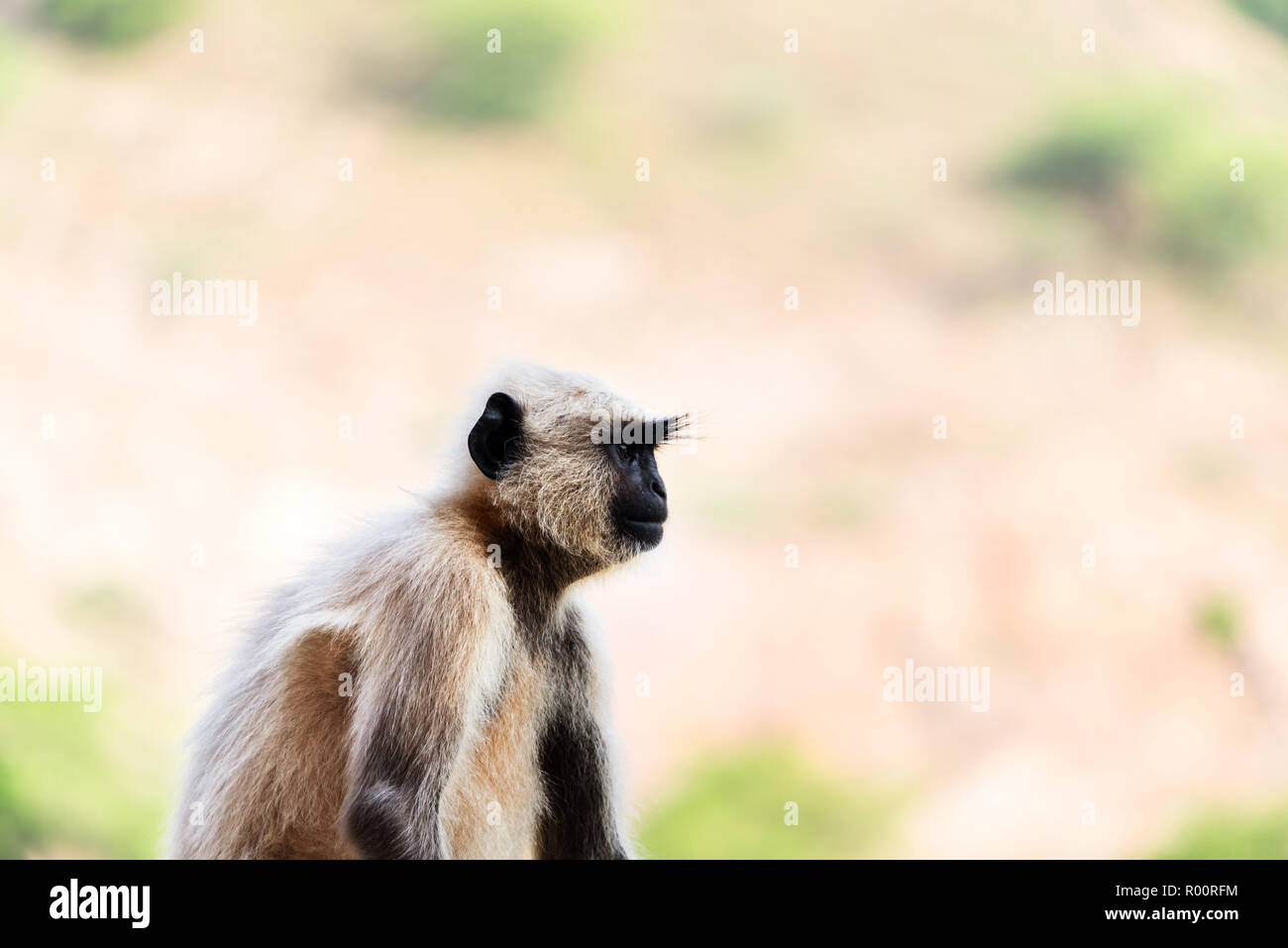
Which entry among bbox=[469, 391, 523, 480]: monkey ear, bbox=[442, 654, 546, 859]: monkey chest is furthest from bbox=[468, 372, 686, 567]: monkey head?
bbox=[442, 654, 546, 859]: monkey chest

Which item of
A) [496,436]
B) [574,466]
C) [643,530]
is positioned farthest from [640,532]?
[496,436]

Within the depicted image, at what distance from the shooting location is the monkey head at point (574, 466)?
A: 2400mm

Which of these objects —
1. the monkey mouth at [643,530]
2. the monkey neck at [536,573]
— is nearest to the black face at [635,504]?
the monkey mouth at [643,530]

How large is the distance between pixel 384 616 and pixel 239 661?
48 cm

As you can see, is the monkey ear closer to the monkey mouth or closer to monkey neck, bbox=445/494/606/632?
monkey neck, bbox=445/494/606/632

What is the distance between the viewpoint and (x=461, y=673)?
6.96ft

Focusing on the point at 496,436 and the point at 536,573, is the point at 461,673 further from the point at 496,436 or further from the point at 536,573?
the point at 496,436

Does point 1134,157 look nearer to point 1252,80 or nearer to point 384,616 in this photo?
point 1252,80

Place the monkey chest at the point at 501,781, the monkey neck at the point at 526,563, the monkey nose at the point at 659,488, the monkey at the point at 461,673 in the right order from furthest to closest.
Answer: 1. the monkey nose at the point at 659,488
2. the monkey neck at the point at 526,563
3. the monkey chest at the point at 501,781
4. the monkey at the point at 461,673

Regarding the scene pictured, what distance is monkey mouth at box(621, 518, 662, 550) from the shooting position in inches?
97.2

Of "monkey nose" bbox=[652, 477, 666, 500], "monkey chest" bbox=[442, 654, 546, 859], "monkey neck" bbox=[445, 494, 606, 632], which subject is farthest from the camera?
"monkey nose" bbox=[652, 477, 666, 500]

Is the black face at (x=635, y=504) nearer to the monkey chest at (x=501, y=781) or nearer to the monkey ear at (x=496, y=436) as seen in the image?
the monkey ear at (x=496, y=436)

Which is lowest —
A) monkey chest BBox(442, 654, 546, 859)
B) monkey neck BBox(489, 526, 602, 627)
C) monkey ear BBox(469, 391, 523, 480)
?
monkey chest BBox(442, 654, 546, 859)
